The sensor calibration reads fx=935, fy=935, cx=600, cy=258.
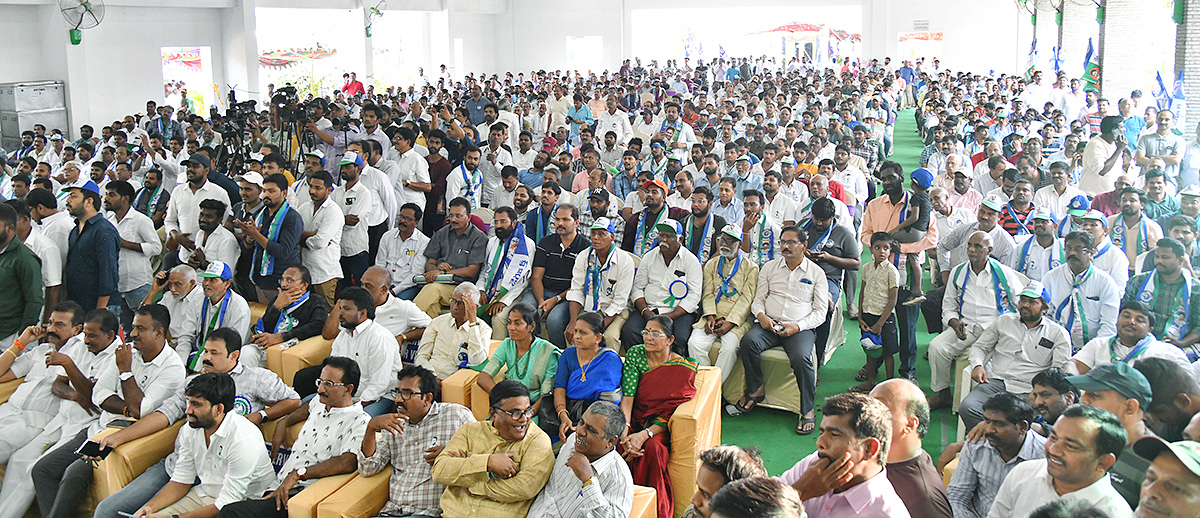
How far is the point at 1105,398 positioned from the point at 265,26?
2004 centimetres

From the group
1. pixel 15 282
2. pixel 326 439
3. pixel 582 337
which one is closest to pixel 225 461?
pixel 326 439

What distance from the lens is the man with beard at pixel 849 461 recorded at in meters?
2.69

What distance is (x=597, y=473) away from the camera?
3779mm

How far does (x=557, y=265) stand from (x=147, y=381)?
2.70 meters

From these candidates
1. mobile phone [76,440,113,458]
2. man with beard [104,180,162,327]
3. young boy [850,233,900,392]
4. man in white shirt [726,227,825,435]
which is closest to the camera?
mobile phone [76,440,113,458]

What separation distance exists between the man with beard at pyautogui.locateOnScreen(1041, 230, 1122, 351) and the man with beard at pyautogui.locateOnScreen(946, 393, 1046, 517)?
184 cm

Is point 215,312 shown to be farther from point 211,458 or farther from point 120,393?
point 211,458

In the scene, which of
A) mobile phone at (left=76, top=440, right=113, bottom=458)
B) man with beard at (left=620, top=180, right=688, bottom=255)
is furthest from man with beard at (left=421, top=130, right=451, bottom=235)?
mobile phone at (left=76, top=440, right=113, bottom=458)

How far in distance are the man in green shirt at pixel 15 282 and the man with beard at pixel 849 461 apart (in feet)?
16.8

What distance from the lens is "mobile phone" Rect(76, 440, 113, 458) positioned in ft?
14.8

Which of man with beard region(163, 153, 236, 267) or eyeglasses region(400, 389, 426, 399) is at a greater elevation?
man with beard region(163, 153, 236, 267)

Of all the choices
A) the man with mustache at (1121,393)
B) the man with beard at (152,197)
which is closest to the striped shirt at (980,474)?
the man with mustache at (1121,393)

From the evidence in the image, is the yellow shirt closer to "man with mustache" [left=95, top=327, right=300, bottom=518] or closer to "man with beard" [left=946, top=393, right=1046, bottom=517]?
"man with mustache" [left=95, top=327, right=300, bottom=518]

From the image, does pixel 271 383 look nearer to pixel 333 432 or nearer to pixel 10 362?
pixel 333 432
